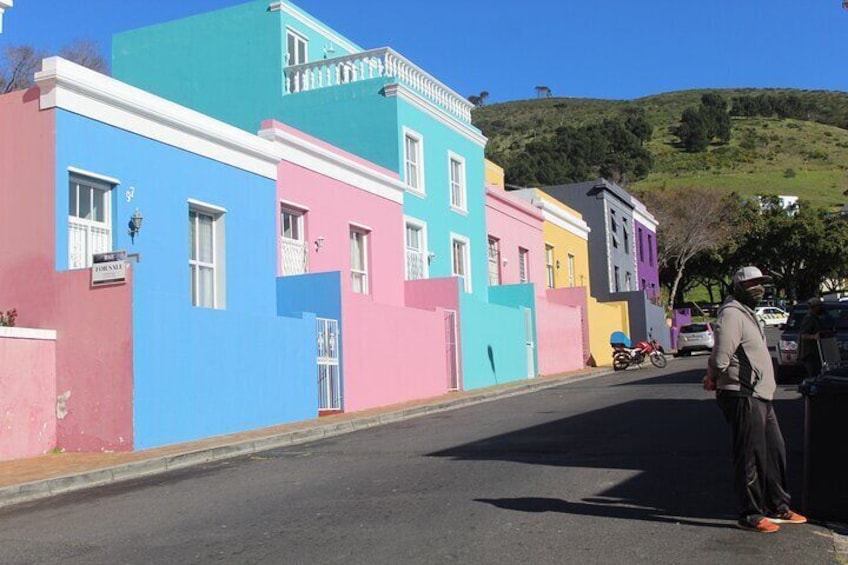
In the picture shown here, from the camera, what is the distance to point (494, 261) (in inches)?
1129

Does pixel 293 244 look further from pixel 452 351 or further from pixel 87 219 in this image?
pixel 452 351

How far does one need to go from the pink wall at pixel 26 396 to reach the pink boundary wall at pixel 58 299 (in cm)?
14

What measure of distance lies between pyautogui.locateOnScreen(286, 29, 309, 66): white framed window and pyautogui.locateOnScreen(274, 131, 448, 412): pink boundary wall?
17.5ft

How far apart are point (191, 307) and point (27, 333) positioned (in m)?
2.41

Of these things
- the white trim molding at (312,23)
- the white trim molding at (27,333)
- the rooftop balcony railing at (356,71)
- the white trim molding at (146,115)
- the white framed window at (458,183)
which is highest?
the white trim molding at (312,23)

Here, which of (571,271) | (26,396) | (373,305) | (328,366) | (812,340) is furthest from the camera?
(571,271)

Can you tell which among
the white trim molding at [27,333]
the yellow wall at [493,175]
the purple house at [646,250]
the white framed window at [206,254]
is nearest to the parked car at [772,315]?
the purple house at [646,250]

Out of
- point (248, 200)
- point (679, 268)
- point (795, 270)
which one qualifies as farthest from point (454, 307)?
point (795, 270)

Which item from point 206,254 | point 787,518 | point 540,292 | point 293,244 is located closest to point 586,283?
point 540,292

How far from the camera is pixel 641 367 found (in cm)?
3048

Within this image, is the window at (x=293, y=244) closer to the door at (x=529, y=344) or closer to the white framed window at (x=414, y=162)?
the white framed window at (x=414, y=162)

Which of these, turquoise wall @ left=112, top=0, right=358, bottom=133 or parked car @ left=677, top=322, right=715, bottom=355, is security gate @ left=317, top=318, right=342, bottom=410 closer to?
turquoise wall @ left=112, top=0, right=358, bottom=133

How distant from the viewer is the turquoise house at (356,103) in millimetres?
22266

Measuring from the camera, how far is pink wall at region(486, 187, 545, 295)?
93.7 ft
